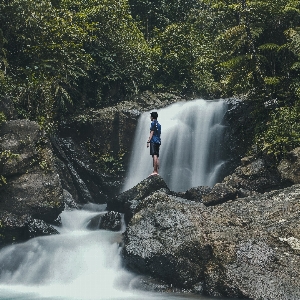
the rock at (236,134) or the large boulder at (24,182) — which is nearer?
the large boulder at (24,182)

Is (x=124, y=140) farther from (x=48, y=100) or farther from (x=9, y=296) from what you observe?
(x=9, y=296)

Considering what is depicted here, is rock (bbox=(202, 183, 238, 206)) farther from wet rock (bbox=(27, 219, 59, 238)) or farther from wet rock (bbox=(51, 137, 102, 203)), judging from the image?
wet rock (bbox=(51, 137, 102, 203))

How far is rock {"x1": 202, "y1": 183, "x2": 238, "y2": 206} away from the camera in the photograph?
10648mm

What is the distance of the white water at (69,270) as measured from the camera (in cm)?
834

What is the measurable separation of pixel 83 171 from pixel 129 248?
878 cm

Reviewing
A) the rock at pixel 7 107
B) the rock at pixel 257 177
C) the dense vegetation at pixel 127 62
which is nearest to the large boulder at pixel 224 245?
the rock at pixel 257 177

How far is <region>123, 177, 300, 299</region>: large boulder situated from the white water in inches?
21.8

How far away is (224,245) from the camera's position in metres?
7.93

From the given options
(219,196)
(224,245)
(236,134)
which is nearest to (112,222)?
(219,196)

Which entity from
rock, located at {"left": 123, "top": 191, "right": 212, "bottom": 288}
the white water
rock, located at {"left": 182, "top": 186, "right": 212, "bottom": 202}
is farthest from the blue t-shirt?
rock, located at {"left": 123, "top": 191, "right": 212, "bottom": 288}

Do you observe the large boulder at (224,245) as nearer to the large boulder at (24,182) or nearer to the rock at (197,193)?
the rock at (197,193)

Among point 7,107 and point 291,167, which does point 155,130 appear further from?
point 7,107

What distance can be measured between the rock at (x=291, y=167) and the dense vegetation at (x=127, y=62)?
49 centimetres

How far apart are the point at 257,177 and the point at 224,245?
452 cm
